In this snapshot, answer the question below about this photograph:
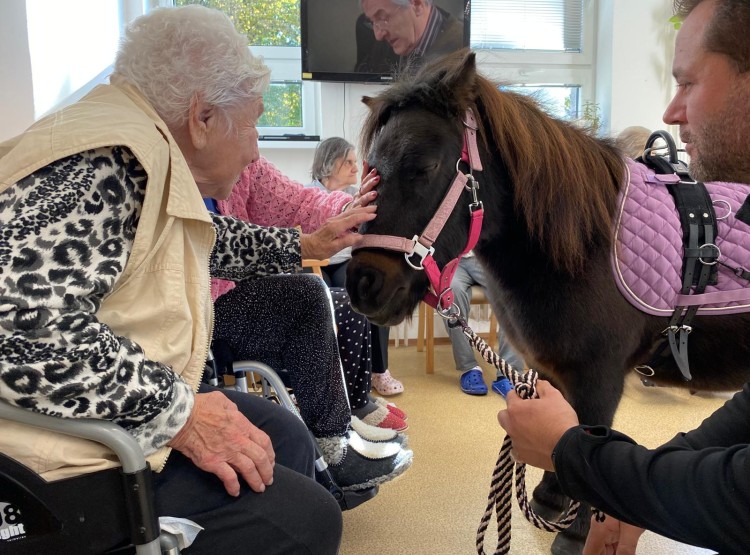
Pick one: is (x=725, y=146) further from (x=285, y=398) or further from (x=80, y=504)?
(x=80, y=504)

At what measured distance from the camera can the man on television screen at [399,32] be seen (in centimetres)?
362

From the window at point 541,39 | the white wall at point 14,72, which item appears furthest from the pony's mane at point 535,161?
the window at point 541,39

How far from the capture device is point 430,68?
1202mm

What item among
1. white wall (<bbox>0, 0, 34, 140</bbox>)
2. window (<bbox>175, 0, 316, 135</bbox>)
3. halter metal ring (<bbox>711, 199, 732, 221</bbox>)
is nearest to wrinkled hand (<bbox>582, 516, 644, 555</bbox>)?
halter metal ring (<bbox>711, 199, 732, 221</bbox>)

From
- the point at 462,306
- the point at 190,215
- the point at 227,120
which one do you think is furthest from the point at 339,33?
the point at 190,215

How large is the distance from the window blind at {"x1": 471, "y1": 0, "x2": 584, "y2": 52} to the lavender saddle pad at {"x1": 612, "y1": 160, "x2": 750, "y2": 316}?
125 inches

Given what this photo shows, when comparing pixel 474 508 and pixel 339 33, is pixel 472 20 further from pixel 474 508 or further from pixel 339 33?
pixel 474 508

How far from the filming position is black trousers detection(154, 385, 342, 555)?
799 millimetres

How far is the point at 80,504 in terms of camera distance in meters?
0.69

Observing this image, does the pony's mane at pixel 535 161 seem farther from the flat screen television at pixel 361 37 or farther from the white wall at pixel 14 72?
the flat screen television at pixel 361 37

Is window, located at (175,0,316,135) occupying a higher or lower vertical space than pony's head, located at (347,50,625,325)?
higher

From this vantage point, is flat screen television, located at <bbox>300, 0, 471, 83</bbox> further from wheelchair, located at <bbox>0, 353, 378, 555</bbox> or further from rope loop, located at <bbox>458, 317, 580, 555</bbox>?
wheelchair, located at <bbox>0, 353, 378, 555</bbox>

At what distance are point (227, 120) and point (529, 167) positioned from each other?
23.5 inches

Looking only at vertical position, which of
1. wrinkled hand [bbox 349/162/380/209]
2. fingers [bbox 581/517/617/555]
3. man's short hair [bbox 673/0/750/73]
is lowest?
fingers [bbox 581/517/617/555]
